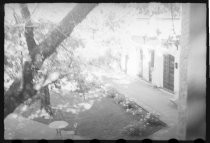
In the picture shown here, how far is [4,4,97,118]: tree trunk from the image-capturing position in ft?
20.8

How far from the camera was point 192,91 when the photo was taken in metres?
6.25

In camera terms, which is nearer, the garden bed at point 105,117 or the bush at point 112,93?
the garden bed at point 105,117

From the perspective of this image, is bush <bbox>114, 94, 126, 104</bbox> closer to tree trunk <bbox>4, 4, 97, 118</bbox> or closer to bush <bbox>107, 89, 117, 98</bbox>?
bush <bbox>107, 89, 117, 98</bbox>

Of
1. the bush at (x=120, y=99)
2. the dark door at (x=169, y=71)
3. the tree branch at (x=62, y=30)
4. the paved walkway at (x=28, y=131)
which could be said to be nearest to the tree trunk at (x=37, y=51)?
the tree branch at (x=62, y=30)

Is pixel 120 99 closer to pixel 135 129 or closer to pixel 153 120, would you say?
pixel 135 129

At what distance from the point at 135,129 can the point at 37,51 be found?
2589 mm

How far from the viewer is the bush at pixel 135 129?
249 inches

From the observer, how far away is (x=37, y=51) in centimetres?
646

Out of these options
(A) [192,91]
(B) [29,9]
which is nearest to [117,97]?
(A) [192,91]

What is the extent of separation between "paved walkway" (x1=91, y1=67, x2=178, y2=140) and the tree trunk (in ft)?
3.89

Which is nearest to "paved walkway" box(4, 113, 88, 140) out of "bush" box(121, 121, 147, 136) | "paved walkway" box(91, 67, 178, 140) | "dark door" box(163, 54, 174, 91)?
"bush" box(121, 121, 147, 136)

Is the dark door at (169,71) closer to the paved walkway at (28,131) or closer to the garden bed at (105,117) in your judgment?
the garden bed at (105,117)

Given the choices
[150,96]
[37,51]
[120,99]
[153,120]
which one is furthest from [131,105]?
[37,51]

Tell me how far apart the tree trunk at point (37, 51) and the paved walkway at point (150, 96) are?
118 centimetres
